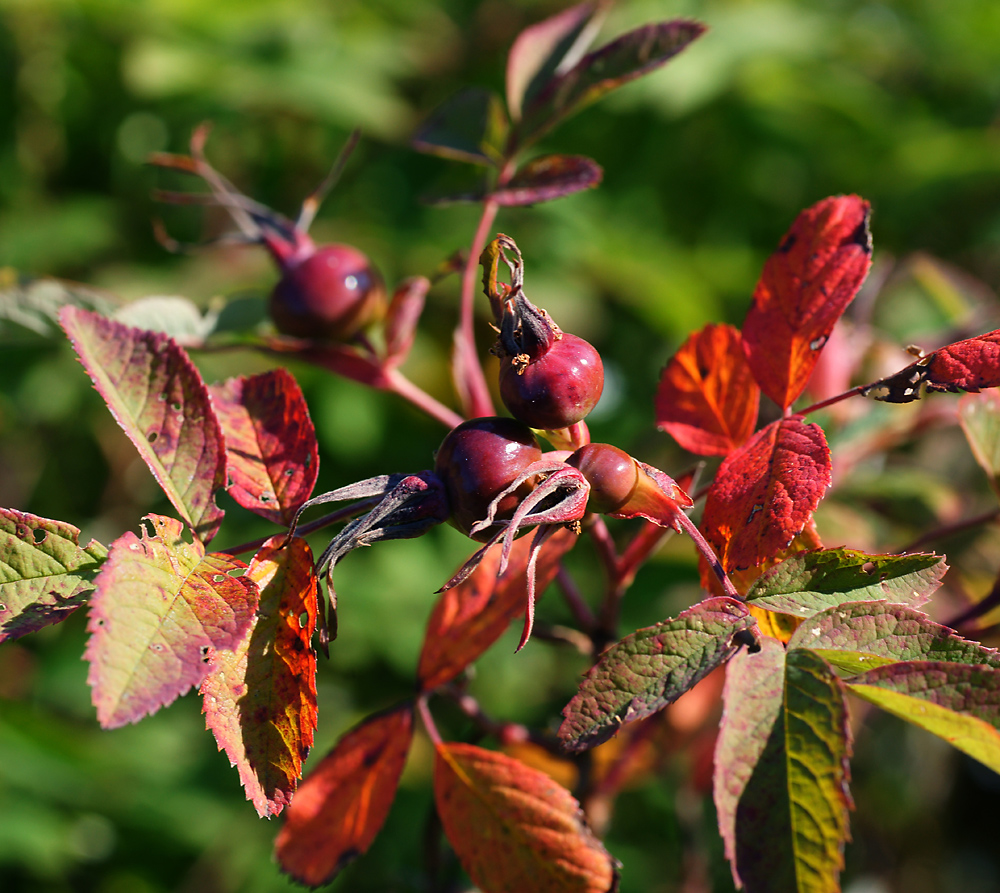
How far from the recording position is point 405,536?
2.20 ft

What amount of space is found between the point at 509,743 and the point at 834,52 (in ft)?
7.02

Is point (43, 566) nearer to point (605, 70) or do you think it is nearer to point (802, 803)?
point (802, 803)

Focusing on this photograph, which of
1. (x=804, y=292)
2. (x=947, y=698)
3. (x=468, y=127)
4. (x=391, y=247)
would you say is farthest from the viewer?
(x=391, y=247)

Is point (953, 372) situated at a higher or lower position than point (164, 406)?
higher

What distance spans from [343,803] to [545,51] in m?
0.99

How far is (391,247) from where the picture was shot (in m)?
2.04

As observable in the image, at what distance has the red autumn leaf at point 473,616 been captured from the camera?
3.04ft

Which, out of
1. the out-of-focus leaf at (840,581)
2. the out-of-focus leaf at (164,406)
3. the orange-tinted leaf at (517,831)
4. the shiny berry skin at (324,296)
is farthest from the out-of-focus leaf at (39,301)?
the out-of-focus leaf at (840,581)

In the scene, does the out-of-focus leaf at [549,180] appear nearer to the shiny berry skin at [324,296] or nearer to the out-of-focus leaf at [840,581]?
the shiny berry skin at [324,296]

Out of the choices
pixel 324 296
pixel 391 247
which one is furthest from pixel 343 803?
pixel 391 247

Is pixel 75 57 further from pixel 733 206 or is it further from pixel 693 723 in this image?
pixel 693 723

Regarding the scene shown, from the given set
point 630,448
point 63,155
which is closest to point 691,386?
point 630,448

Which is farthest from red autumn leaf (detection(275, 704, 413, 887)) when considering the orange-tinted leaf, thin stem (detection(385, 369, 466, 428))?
thin stem (detection(385, 369, 466, 428))

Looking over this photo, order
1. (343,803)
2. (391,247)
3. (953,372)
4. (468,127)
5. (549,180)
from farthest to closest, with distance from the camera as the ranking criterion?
(391,247) < (468,127) < (549,180) < (343,803) < (953,372)
